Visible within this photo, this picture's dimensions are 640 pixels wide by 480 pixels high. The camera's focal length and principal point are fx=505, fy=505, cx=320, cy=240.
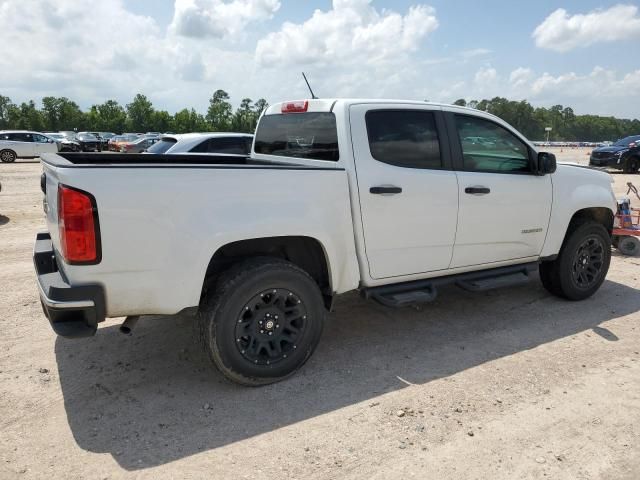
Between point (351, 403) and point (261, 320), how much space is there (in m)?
0.80

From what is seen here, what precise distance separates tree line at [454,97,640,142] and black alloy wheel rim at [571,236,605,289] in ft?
381

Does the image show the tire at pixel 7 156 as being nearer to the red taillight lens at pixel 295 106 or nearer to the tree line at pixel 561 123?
the red taillight lens at pixel 295 106

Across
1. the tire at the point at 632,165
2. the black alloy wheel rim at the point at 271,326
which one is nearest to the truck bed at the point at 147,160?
the black alloy wheel rim at the point at 271,326

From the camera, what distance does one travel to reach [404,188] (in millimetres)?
3852

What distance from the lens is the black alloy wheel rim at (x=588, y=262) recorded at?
17.0 feet

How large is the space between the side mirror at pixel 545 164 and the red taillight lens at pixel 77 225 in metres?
3.79

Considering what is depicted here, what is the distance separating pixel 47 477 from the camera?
254 centimetres

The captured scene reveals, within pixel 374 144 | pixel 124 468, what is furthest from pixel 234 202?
pixel 124 468

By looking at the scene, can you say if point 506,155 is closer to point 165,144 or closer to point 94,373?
point 94,373

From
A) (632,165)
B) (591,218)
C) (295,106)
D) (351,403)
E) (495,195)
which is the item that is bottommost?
(351,403)

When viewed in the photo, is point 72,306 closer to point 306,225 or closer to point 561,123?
point 306,225

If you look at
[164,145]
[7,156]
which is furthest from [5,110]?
[164,145]

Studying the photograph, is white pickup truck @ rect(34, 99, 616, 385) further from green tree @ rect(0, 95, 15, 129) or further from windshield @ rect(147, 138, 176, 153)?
green tree @ rect(0, 95, 15, 129)

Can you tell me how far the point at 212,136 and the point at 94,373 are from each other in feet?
21.7
